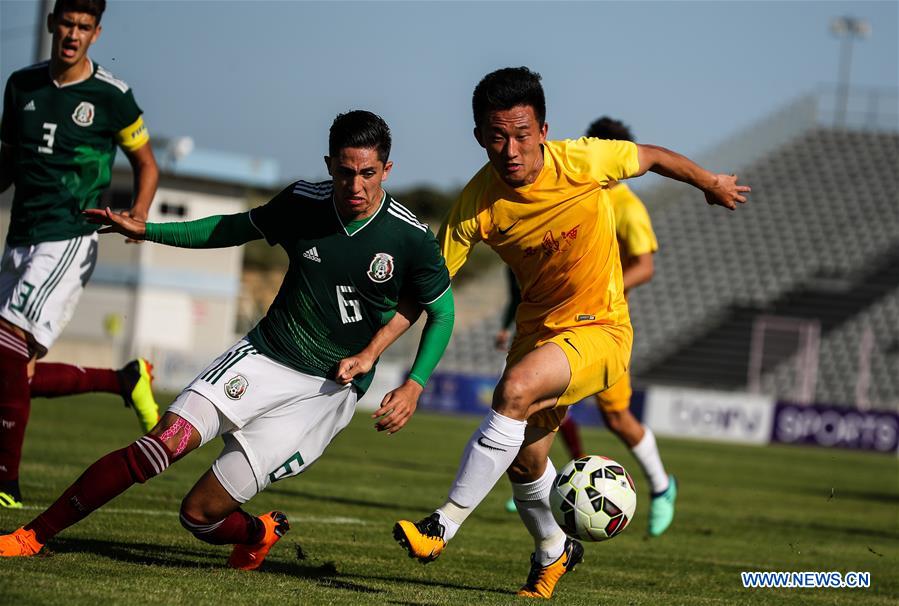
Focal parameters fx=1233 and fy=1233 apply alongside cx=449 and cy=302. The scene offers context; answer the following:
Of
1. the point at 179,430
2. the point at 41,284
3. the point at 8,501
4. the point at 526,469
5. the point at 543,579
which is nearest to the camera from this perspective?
the point at 179,430

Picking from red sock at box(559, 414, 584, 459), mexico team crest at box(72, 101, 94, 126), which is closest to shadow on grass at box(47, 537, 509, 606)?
mexico team crest at box(72, 101, 94, 126)

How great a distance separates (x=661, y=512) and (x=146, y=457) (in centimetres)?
→ 457

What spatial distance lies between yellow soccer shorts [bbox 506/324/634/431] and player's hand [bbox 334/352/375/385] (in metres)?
0.69

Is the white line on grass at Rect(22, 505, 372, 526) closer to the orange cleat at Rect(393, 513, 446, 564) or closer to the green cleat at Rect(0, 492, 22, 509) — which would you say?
the green cleat at Rect(0, 492, 22, 509)

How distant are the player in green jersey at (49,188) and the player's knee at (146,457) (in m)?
1.56

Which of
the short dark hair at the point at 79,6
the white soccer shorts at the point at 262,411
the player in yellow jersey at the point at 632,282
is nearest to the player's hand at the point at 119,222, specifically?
the white soccer shorts at the point at 262,411

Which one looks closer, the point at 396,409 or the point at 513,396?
the point at 396,409

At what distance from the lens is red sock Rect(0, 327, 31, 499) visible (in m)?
6.33

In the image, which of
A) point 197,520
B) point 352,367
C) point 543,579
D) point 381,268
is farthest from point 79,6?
point 543,579

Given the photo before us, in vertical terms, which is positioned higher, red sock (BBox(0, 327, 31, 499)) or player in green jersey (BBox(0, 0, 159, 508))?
player in green jersey (BBox(0, 0, 159, 508))

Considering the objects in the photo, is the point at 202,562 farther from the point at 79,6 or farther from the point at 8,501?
the point at 79,6

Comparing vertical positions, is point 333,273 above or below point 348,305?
above

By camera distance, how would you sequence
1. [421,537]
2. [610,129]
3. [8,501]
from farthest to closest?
[610,129] → [8,501] → [421,537]

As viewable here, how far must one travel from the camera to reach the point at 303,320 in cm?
536
